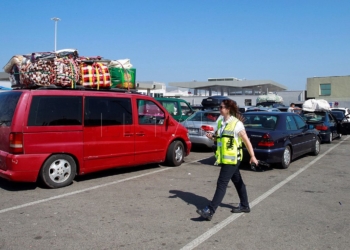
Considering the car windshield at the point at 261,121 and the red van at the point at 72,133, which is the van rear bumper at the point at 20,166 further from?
Answer: the car windshield at the point at 261,121

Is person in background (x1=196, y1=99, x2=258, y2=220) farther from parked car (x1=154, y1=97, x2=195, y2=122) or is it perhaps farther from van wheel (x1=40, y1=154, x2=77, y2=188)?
parked car (x1=154, y1=97, x2=195, y2=122)

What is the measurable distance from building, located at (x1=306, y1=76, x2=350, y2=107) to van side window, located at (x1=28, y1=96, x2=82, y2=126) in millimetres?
48275

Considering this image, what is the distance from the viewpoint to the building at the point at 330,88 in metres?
50.1

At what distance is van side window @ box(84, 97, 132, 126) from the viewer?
7.07m

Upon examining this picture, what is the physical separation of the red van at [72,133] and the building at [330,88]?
46737mm

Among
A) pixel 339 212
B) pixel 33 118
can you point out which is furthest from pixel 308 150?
pixel 33 118

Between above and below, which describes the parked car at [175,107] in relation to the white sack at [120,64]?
below

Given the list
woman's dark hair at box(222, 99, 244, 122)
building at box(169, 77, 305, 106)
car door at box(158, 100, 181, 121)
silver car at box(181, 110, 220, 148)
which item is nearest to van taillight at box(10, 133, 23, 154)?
woman's dark hair at box(222, 99, 244, 122)

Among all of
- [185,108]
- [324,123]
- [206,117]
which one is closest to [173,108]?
[185,108]

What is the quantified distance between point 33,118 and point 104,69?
1973mm

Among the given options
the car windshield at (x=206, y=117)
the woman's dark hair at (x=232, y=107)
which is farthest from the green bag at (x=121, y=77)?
the car windshield at (x=206, y=117)

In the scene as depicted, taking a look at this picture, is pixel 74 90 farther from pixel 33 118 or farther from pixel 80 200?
pixel 80 200

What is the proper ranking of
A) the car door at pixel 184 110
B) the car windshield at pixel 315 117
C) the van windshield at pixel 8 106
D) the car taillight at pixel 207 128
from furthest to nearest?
1. the car windshield at pixel 315 117
2. the car door at pixel 184 110
3. the car taillight at pixel 207 128
4. the van windshield at pixel 8 106

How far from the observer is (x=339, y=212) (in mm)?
5516
